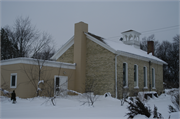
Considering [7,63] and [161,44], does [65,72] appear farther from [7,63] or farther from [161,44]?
[161,44]

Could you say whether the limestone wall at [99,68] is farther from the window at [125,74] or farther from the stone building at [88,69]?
the window at [125,74]

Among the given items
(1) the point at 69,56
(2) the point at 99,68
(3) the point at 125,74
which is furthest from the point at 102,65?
(1) the point at 69,56

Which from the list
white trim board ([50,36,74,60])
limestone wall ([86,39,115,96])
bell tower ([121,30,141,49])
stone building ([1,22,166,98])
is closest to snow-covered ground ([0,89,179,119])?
stone building ([1,22,166,98])

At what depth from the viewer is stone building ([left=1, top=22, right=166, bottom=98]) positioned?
1594 cm

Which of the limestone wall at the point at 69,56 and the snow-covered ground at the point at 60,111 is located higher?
the limestone wall at the point at 69,56

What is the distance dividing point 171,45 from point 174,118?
39.7 m

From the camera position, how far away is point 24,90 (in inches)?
597

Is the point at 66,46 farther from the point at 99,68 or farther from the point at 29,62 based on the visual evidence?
the point at 29,62

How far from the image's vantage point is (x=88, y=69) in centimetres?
2009

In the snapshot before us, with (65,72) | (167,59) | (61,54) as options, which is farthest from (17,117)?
(167,59)

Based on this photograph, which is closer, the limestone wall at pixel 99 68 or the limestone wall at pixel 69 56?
the limestone wall at pixel 99 68

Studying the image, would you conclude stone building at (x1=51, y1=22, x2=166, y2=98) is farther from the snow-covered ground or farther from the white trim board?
the snow-covered ground

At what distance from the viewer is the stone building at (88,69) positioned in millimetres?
15941

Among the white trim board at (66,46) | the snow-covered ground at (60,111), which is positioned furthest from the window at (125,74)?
the snow-covered ground at (60,111)
